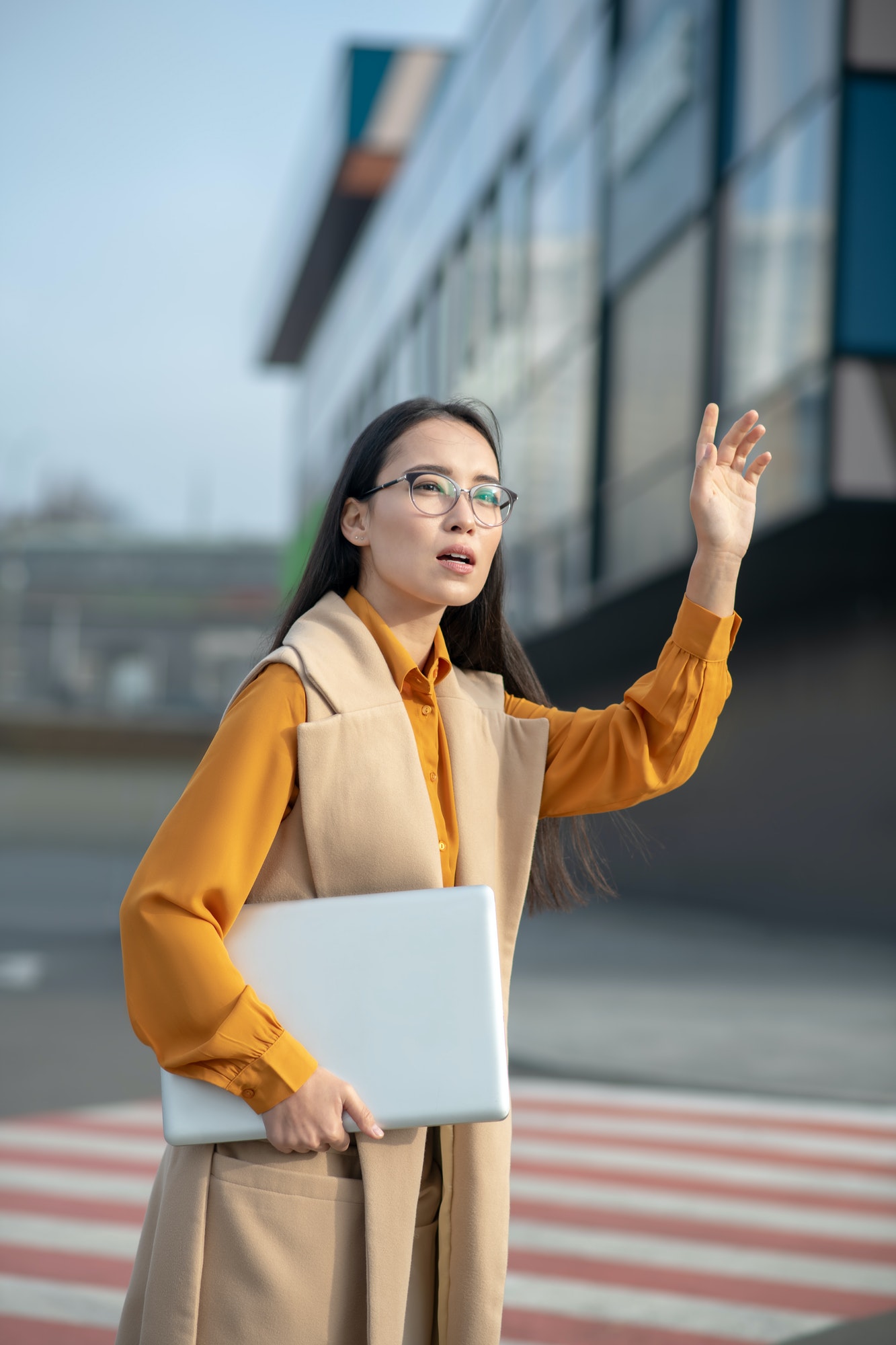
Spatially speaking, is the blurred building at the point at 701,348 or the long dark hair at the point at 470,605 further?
the blurred building at the point at 701,348

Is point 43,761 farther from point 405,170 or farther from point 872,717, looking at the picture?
point 872,717

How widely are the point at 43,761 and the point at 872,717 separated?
2516cm

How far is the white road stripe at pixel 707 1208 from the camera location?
180 inches

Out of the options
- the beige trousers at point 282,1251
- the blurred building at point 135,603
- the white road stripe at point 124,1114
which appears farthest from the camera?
the blurred building at point 135,603

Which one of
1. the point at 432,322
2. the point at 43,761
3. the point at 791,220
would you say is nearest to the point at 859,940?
the point at 791,220

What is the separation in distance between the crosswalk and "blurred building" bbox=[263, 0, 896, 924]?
7026 millimetres

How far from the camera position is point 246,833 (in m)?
1.91

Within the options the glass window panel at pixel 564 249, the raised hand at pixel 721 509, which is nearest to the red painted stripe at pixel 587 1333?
the raised hand at pixel 721 509

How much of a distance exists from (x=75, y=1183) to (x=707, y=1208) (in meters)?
2.19

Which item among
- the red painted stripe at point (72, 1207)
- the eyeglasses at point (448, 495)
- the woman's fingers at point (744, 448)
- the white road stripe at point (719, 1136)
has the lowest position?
the white road stripe at point (719, 1136)

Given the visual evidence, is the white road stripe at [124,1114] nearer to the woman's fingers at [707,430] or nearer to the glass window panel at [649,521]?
the woman's fingers at [707,430]

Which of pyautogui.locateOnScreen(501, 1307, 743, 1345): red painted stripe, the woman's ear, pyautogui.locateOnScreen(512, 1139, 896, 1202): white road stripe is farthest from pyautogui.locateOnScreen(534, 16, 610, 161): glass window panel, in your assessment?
the woman's ear

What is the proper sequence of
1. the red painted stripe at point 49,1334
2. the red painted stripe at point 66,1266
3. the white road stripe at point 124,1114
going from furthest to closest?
the white road stripe at point 124,1114 < the red painted stripe at point 66,1266 < the red painted stripe at point 49,1334

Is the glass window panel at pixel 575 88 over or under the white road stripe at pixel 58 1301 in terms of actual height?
over
